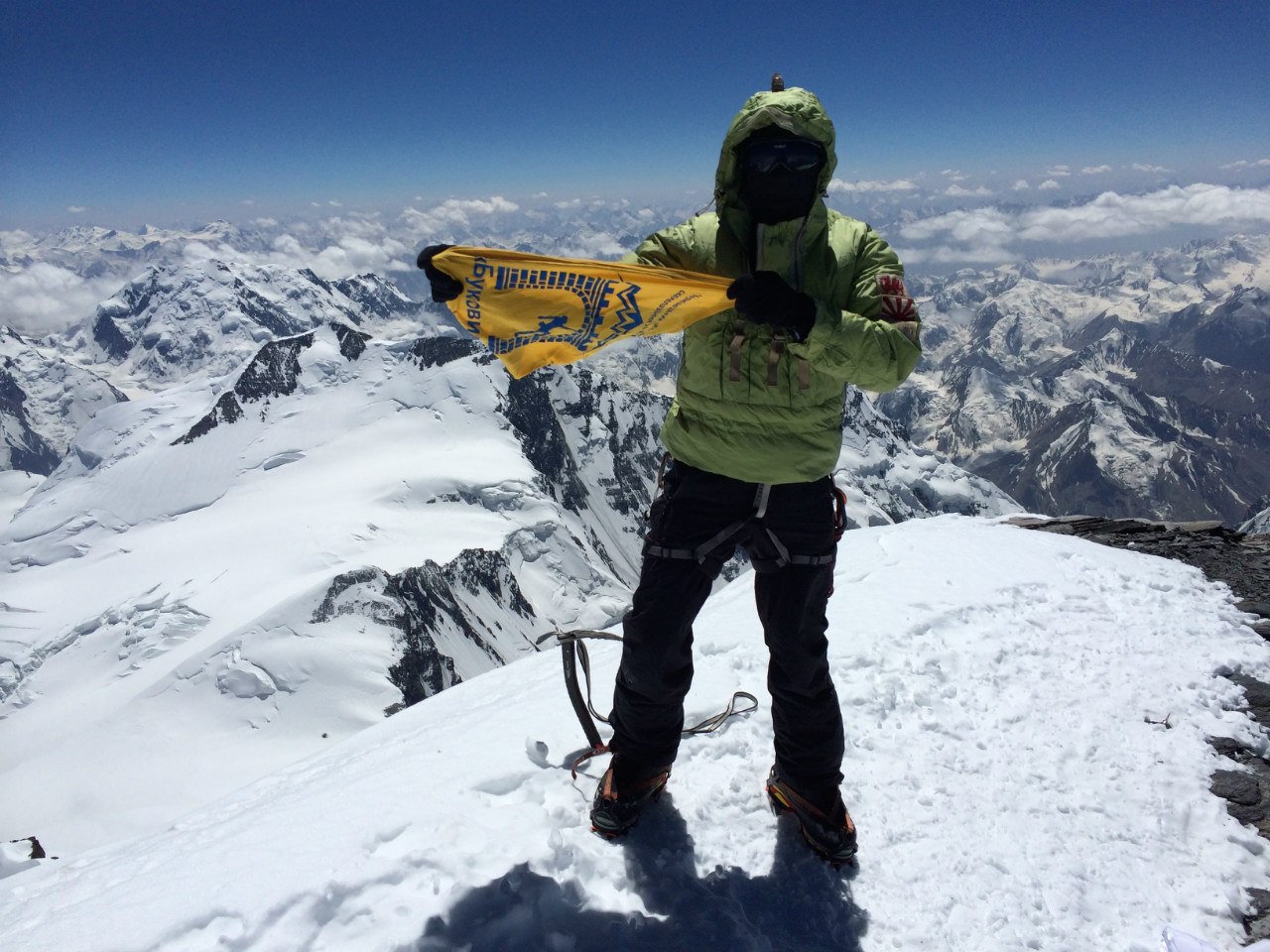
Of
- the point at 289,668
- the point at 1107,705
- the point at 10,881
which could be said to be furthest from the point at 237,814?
the point at 289,668

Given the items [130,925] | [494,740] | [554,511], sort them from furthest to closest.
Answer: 1. [554,511]
2. [494,740]
3. [130,925]

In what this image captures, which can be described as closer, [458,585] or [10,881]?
[10,881]

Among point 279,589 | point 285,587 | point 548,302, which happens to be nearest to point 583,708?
point 548,302

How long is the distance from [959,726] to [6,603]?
590ft

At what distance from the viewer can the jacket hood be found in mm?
4199

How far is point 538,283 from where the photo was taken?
505cm

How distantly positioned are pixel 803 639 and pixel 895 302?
2326 millimetres

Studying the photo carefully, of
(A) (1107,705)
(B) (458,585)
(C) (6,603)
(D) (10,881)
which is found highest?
(A) (1107,705)

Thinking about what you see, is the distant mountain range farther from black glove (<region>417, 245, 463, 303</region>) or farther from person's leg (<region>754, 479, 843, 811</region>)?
black glove (<region>417, 245, 463, 303</region>)

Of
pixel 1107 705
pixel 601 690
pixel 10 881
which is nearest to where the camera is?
pixel 10 881

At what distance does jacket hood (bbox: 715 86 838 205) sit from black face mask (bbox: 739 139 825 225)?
7 cm

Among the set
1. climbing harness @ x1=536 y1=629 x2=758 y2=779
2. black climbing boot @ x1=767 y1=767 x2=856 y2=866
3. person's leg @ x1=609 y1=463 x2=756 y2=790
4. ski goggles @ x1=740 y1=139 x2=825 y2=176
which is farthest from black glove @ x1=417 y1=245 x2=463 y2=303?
black climbing boot @ x1=767 y1=767 x2=856 y2=866

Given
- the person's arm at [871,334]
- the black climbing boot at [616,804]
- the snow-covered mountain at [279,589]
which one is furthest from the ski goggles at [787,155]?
the snow-covered mountain at [279,589]

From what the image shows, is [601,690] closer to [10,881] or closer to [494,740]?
[494,740]
